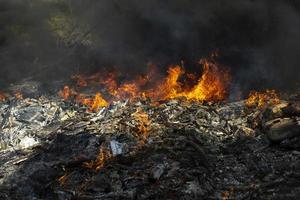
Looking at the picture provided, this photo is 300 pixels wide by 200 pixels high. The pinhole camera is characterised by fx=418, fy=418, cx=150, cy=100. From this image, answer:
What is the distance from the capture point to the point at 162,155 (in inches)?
440

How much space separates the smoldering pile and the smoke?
3.00 metres

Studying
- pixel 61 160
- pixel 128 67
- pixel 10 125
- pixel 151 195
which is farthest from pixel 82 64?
pixel 151 195

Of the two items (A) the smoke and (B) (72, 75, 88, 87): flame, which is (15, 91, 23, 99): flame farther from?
(B) (72, 75, 88, 87): flame

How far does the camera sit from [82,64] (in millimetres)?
18672

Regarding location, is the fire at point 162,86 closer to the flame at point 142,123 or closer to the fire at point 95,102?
the fire at point 95,102

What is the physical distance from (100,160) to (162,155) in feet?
5.51

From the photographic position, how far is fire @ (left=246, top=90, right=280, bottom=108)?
13.6 meters

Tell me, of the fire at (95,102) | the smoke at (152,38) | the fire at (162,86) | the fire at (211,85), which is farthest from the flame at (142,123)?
the smoke at (152,38)

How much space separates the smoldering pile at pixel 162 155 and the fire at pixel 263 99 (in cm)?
31

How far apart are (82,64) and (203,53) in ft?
17.7

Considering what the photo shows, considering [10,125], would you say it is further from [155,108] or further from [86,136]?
[155,108]

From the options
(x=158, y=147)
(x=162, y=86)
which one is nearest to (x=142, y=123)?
(x=158, y=147)

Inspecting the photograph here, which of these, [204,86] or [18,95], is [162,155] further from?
[18,95]

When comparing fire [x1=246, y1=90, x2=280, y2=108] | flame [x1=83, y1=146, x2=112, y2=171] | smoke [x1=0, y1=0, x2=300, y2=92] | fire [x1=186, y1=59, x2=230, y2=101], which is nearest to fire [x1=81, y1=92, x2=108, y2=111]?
smoke [x1=0, y1=0, x2=300, y2=92]
